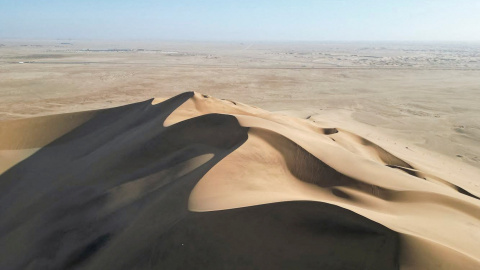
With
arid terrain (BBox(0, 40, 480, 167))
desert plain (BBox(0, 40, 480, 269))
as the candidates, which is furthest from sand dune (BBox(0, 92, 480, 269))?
arid terrain (BBox(0, 40, 480, 167))

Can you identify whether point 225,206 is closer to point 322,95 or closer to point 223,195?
point 223,195

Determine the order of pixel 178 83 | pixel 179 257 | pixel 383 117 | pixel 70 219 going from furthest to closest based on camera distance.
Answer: pixel 178 83 → pixel 383 117 → pixel 70 219 → pixel 179 257

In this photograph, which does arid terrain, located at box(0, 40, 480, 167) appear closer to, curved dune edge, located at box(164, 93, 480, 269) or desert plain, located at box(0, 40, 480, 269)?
desert plain, located at box(0, 40, 480, 269)

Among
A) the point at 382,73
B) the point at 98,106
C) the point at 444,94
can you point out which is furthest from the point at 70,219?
the point at 382,73

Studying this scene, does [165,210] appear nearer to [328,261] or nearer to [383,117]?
[328,261]

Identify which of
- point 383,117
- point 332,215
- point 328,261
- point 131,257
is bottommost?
point 383,117

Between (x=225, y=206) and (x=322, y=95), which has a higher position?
(x=225, y=206)

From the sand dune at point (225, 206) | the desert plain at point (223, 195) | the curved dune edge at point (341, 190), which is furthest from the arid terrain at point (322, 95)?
the curved dune edge at point (341, 190)

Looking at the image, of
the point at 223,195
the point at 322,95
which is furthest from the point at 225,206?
the point at 322,95

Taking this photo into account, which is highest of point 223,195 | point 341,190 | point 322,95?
point 223,195
